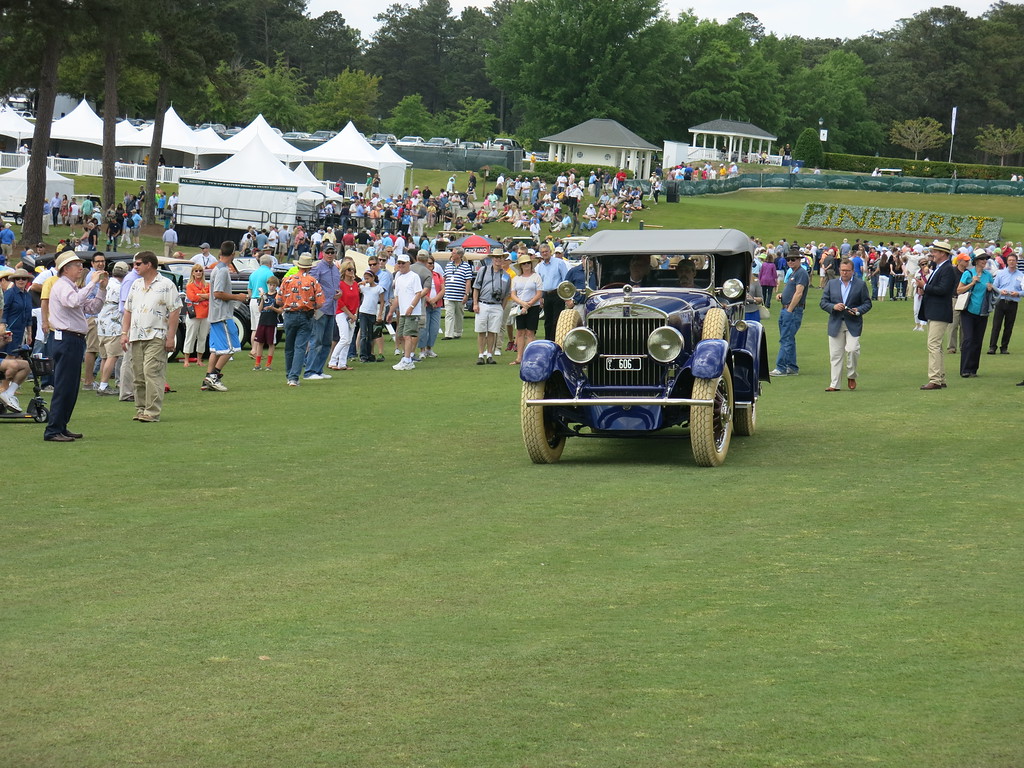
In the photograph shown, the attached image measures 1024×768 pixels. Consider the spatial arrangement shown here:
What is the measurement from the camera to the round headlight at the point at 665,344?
12.2m

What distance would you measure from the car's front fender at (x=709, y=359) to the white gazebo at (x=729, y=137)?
9033 cm

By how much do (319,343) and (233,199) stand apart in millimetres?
33035

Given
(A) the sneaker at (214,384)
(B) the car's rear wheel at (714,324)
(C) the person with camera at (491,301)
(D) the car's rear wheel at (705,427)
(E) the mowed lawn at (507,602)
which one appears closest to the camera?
(E) the mowed lawn at (507,602)

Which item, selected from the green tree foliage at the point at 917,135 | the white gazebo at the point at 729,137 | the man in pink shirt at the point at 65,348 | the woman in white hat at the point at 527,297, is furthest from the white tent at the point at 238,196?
the green tree foliage at the point at 917,135

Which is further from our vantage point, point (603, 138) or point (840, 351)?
point (603, 138)

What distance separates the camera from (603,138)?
88.0 meters

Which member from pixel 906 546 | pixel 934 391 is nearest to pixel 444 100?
pixel 934 391

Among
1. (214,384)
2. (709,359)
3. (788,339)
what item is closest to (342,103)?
(788,339)

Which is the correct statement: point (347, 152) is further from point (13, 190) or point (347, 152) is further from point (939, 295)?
point (939, 295)

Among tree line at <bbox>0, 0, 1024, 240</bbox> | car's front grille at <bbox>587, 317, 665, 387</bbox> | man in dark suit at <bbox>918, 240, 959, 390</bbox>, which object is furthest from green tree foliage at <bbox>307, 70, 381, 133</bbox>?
car's front grille at <bbox>587, 317, 665, 387</bbox>

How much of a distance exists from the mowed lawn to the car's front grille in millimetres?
863

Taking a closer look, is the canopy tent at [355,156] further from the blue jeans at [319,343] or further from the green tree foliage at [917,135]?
the green tree foliage at [917,135]

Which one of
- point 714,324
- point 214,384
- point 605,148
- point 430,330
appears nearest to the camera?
point 714,324

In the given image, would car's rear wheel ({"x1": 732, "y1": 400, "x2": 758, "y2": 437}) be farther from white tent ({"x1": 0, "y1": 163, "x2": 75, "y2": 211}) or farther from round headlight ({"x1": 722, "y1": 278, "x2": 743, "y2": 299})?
white tent ({"x1": 0, "y1": 163, "x2": 75, "y2": 211})
